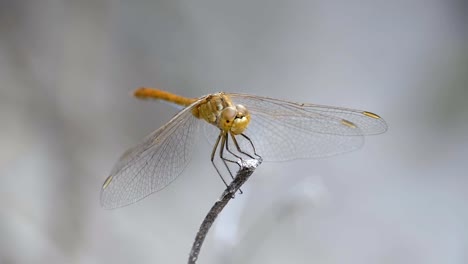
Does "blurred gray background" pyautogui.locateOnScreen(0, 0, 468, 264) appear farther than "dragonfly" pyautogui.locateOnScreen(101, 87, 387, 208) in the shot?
Yes

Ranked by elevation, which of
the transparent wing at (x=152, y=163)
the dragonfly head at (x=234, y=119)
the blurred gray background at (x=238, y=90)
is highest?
the blurred gray background at (x=238, y=90)

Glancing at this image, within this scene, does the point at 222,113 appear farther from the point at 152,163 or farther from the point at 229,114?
the point at 152,163

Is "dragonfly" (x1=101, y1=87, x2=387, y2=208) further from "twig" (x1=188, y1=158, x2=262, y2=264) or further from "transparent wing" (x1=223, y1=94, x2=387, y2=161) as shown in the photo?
"twig" (x1=188, y1=158, x2=262, y2=264)

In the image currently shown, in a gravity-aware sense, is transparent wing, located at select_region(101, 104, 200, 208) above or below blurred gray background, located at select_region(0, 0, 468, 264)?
below

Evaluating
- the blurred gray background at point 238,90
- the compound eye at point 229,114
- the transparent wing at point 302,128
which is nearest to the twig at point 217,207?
the compound eye at point 229,114

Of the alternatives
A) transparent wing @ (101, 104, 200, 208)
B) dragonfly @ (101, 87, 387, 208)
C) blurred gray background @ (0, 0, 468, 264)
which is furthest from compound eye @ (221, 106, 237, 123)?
blurred gray background @ (0, 0, 468, 264)

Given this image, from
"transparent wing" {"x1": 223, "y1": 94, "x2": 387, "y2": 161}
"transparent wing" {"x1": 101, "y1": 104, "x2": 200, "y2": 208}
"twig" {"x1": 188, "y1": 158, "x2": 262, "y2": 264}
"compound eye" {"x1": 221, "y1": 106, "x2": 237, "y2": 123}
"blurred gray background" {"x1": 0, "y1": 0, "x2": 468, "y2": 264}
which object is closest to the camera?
"twig" {"x1": 188, "y1": 158, "x2": 262, "y2": 264}

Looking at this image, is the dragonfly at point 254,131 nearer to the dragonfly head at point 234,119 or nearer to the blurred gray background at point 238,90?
the dragonfly head at point 234,119

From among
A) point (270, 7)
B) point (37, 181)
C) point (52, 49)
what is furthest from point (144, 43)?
point (37, 181)
